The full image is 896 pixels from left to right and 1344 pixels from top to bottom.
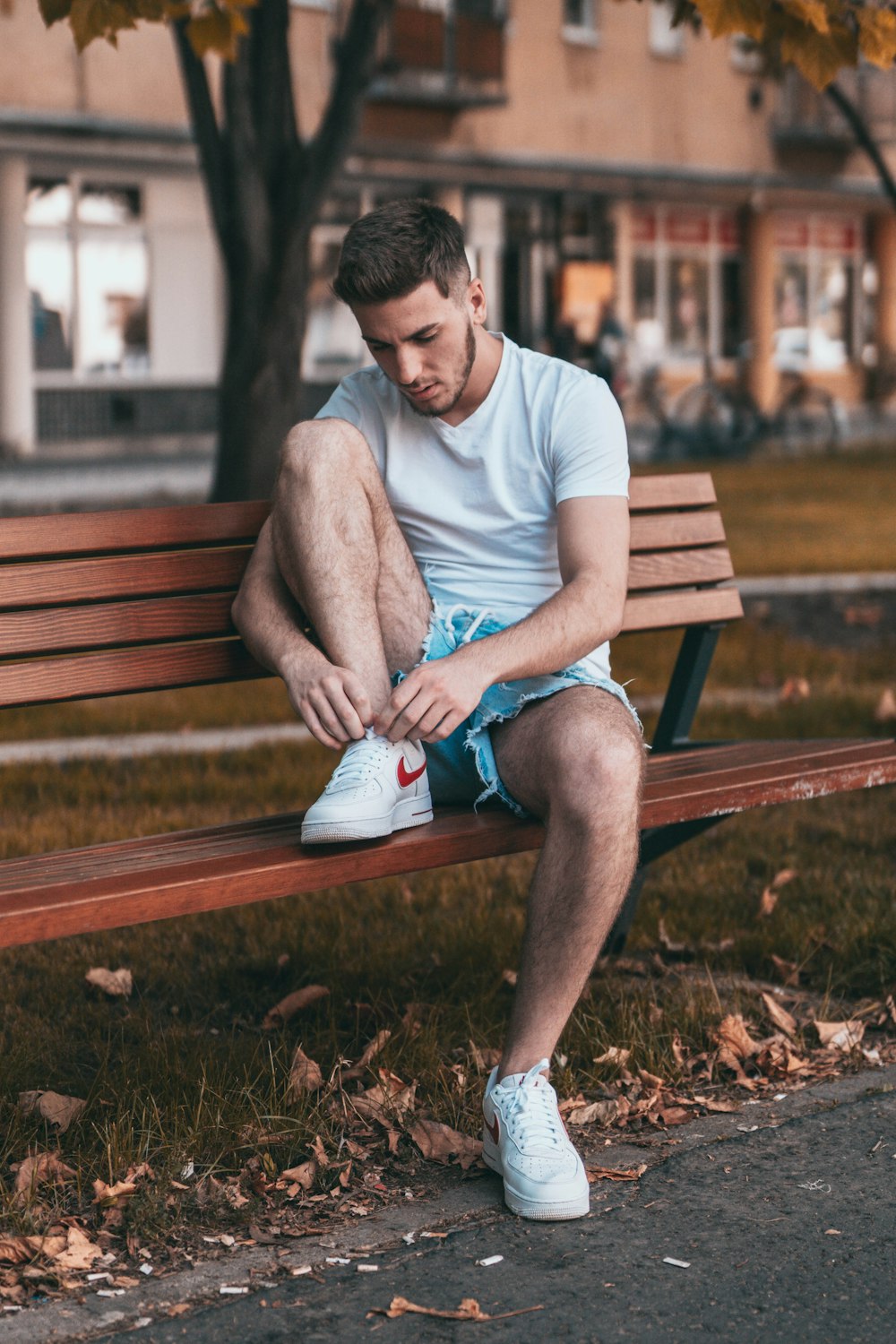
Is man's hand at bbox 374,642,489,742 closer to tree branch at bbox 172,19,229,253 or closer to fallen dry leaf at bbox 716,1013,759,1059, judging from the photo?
fallen dry leaf at bbox 716,1013,759,1059

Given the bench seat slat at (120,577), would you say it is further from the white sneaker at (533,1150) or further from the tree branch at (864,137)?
the tree branch at (864,137)

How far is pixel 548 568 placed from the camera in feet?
11.7

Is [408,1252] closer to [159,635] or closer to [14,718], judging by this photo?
[159,635]

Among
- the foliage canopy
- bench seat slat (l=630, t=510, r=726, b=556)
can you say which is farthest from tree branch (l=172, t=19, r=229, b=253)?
bench seat slat (l=630, t=510, r=726, b=556)

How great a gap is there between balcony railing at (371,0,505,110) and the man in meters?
22.5

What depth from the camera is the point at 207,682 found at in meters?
3.68

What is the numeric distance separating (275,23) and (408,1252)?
8.36 meters

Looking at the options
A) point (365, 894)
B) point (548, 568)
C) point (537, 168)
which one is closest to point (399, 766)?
point (548, 568)

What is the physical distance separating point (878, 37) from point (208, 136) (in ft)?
23.4

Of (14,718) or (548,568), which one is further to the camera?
(14,718)

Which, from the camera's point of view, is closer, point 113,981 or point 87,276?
point 113,981

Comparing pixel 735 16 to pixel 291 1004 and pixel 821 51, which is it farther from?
pixel 291 1004

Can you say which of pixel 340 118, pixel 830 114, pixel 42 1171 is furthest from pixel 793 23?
pixel 830 114

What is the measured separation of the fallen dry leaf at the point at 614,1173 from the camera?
119 inches
